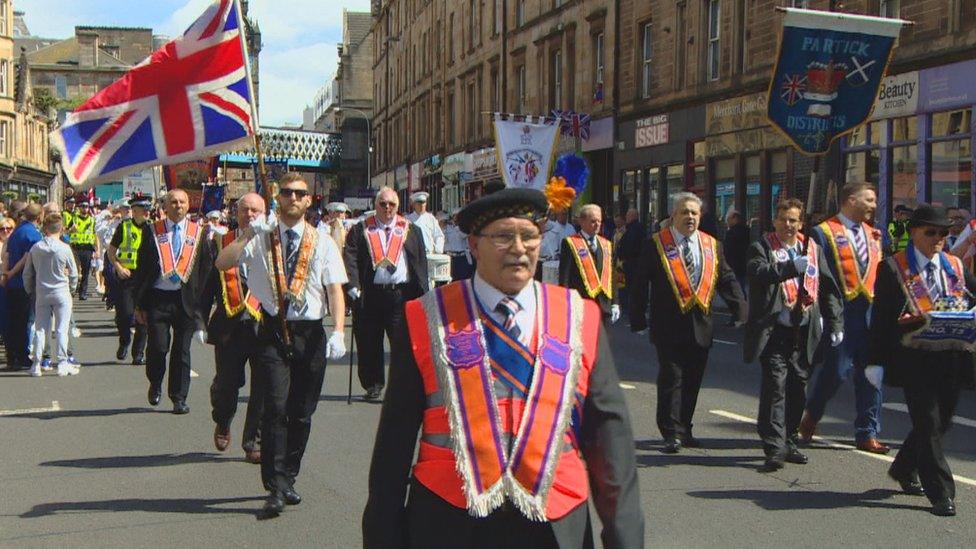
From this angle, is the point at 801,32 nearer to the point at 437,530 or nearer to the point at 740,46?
the point at 437,530

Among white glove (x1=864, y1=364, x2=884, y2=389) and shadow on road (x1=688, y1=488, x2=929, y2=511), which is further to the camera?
white glove (x1=864, y1=364, x2=884, y2=389)

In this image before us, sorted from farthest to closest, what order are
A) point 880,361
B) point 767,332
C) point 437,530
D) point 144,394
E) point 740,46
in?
point 740,46, point 144,394, point 767,332, point 880,361, point 437,530

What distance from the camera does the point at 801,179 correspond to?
967 inches

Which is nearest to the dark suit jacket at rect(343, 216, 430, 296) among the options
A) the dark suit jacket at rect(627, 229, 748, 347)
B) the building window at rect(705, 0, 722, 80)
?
the dark suit jacket at rect(627, 229, 748, 347)

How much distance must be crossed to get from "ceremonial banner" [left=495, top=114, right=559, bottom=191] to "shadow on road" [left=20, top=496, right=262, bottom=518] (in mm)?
18006

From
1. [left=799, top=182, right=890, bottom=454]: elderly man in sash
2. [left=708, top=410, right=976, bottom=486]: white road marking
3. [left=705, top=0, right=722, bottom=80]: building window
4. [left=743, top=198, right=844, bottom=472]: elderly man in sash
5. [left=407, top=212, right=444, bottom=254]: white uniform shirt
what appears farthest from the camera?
[left=705, top=0, right=722, bottom=80]: building window

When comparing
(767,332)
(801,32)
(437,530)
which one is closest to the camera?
(437,530)

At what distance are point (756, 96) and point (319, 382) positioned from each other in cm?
2017

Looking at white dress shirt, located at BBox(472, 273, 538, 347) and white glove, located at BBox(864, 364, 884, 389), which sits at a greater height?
white dress shirt, located at BBox(472, 273, 538, 347)

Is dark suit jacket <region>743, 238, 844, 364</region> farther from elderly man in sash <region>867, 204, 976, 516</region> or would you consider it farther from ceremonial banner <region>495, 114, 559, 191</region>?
ceremonial banner <region>495, 114, 559, 191</region>

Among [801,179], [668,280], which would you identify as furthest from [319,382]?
[801,179]

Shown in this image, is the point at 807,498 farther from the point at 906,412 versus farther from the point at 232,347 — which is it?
the point at 232,347

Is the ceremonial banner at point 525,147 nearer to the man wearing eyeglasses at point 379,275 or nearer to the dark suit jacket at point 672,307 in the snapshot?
the man wearing eyeglasses at point 379,275

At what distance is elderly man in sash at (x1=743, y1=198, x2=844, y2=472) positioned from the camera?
8.16m
